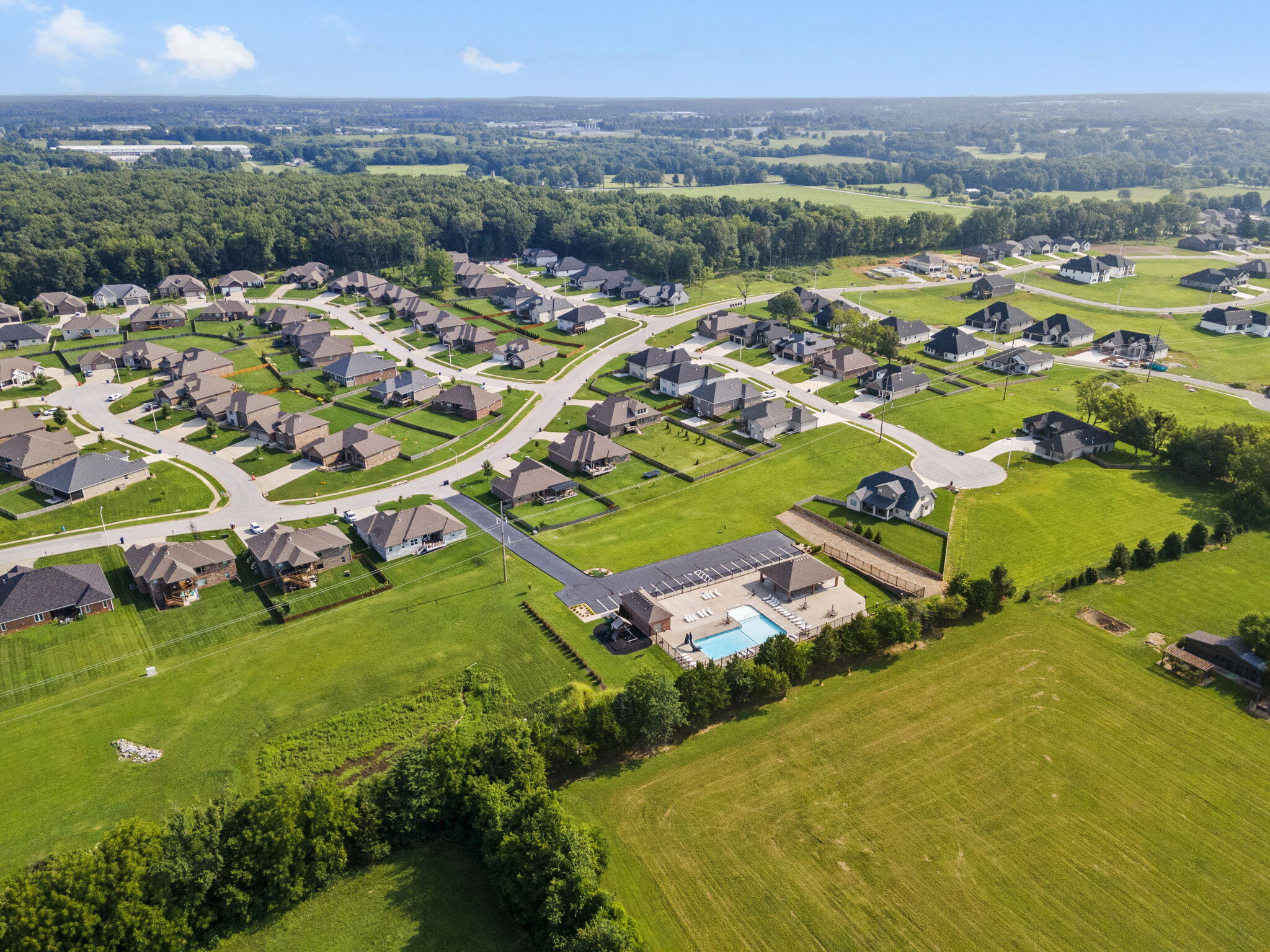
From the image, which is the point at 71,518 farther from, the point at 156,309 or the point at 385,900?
the point at 156,309

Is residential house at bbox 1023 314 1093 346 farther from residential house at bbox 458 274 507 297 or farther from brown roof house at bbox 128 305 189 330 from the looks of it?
brown roof house at bbox 128 305 189 330

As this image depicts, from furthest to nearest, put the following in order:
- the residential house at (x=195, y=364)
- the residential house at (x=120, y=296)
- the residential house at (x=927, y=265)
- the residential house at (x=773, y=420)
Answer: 1. the residential house at (x=927, y=265)
2. the residential house at (x=120, y=296)
3. the residential house at (x=195, y=364)
4. the residential house at (x=773, y=420)

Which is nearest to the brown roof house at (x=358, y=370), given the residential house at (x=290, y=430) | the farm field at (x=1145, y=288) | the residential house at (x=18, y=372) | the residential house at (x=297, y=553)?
the residential house at (x=290, y=430)

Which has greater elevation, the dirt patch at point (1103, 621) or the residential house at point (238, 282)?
the residential house at point (238, 282)

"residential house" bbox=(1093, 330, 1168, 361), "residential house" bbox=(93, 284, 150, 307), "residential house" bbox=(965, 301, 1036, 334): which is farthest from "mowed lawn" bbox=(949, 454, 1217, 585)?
"residential house" bbox=(93, 284, 150, 307)

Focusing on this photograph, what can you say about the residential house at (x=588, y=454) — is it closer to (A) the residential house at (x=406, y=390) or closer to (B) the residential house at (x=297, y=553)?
(B) the residential house at (x=297, y=553)

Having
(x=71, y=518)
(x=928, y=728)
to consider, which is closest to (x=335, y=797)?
(x=928, y=728)

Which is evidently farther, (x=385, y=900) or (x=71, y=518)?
(x=71, y=518)
